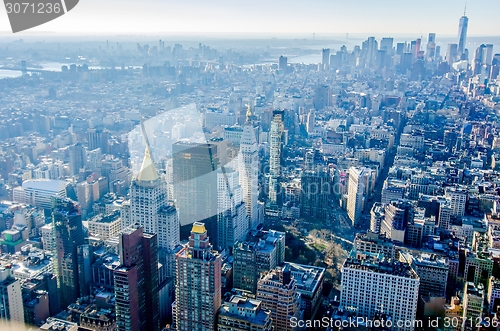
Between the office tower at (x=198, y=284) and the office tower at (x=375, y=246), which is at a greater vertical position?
the office tower at (x=198, y=284)

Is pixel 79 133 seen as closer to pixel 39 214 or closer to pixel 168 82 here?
pixel 168 82

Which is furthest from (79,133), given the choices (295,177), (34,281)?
(34,281)

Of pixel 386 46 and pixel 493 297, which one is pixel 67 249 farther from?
pixel 386 46

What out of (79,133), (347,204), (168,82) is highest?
(168,82)

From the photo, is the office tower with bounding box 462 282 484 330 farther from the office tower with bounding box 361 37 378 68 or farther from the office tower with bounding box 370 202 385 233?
the office tower with bounding box 361 37 378 68

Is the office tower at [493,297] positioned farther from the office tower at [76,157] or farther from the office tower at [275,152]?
the office tower at [76,157]

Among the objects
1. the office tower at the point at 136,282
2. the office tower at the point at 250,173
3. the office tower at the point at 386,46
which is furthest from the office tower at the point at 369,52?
the office tower at the point at 136,282

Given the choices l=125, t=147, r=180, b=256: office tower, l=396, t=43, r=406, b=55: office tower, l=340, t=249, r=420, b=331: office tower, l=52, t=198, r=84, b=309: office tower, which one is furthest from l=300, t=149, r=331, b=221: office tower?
l=396, t=43, r=406, b=55: office tower

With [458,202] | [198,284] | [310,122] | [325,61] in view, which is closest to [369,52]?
[325,61]
